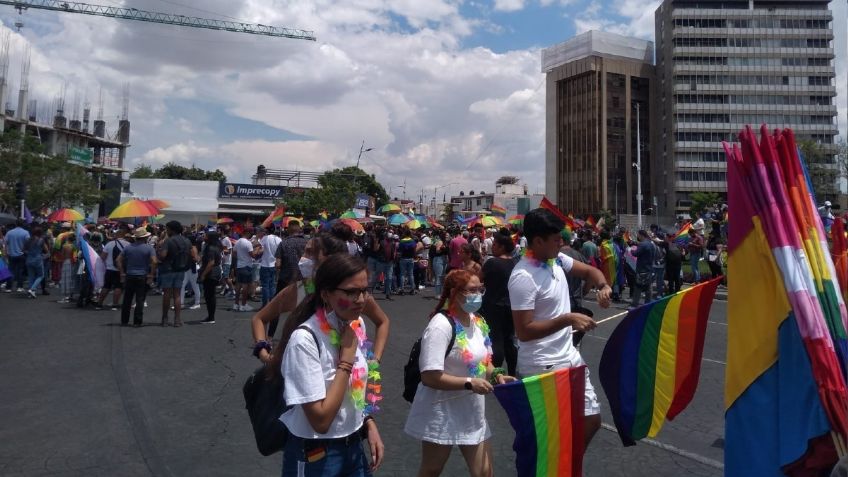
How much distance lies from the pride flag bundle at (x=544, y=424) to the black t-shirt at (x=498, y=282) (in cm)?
306

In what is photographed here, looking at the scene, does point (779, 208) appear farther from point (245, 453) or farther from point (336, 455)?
point (245, 453)

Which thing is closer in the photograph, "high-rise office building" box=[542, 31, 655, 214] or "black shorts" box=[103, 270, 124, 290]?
"black shorts" box=[103, 270, 124, 290]

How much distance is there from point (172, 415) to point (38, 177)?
1527 inches

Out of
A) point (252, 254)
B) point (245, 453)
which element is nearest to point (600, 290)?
point (245, 453)

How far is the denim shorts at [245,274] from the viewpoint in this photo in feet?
39.9

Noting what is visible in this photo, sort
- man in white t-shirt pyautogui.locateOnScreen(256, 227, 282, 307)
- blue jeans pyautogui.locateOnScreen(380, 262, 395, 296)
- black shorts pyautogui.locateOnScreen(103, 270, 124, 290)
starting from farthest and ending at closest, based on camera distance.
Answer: blue jeans pyautogui.locateOnScreen(380, 262, 395, 296) < black shorts pyautogui.locateOnScreen(103, 270, 124, 290) < man in white t-shirt pyautogui.locateOnScreen(256, 227, 282, 307)

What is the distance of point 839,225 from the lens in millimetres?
2520

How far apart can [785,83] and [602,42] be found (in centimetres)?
2273

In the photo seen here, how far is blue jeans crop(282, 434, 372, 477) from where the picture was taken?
2459 millimetres

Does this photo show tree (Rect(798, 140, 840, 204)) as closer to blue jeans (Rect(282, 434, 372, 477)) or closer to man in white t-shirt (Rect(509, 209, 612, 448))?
man in white t-shirt (Rect(509, 209, 612, 448))

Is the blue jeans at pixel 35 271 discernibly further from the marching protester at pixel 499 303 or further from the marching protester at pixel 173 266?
the marching protester at pixel 499 303

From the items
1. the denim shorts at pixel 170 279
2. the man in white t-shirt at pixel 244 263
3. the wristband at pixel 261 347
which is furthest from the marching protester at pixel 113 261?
the wristband at pixel 261 347

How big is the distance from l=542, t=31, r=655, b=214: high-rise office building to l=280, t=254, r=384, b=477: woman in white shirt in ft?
270

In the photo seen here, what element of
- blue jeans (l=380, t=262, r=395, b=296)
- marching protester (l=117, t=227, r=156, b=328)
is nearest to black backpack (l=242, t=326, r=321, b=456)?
marching protester (l=117, t=227, r=156, b=328)
